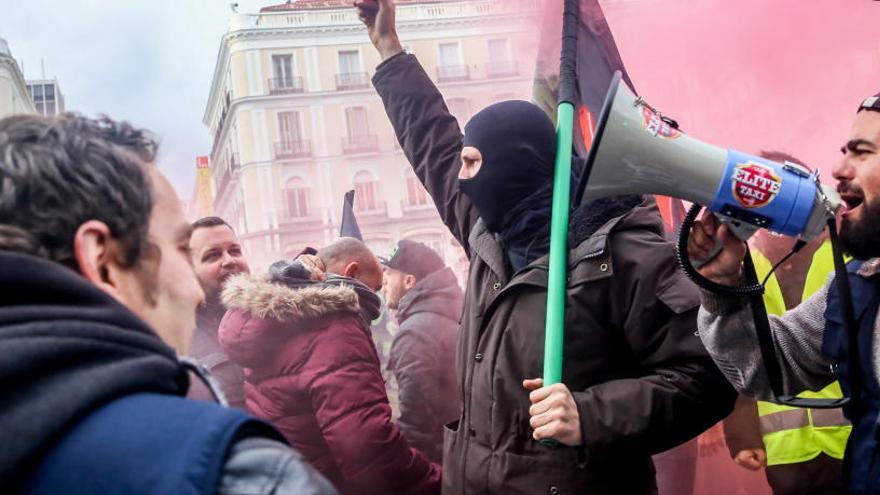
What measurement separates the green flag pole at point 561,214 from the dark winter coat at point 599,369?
7cm

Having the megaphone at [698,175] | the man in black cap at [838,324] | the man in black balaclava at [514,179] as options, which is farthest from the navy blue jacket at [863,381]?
the man in black balaclava at [514,179]

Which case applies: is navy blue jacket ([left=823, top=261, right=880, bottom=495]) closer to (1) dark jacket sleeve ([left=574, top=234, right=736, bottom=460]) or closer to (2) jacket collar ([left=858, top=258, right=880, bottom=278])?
(2) jacket collar ([left=858, top=258, right=880, bottom=278])

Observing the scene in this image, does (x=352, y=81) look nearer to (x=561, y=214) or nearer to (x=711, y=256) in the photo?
(x=561, y=214)

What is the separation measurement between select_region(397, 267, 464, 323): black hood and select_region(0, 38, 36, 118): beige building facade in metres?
1.56

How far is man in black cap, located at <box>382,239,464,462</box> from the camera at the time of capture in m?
3.28

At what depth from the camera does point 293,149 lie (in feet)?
10.7

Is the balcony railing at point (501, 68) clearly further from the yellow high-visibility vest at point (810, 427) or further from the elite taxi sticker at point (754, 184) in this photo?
the elite taxi sticker at point (754, 184)

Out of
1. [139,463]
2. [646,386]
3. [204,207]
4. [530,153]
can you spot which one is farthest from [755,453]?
[139,463]

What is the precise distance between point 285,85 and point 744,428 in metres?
2.27

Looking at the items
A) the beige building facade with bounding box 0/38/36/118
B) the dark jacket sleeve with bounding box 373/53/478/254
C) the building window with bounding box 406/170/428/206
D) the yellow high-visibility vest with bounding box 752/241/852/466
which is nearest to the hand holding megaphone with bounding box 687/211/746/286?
the dark jacket sleeve with bounding box 373/53/478/254

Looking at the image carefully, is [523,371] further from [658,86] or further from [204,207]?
[658,86]

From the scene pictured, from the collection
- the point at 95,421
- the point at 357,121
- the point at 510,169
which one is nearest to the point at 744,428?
the point at 510,169

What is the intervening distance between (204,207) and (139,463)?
2.46 m

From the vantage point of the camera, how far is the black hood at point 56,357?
0.93m
